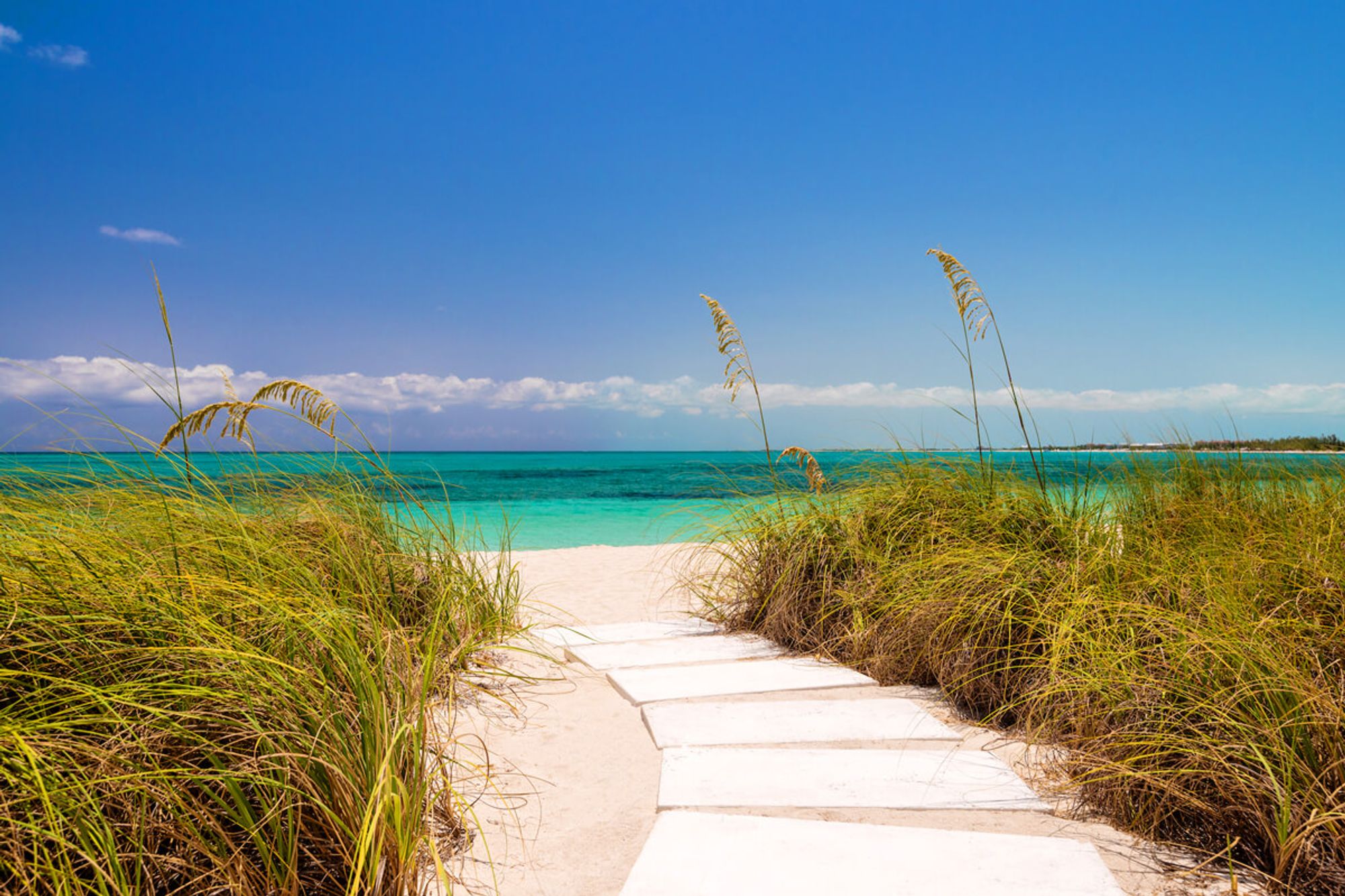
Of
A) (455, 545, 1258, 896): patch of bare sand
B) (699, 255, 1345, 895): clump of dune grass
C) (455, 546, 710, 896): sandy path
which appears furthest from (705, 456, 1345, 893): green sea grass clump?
(455, 546, 710, 896): sandy path

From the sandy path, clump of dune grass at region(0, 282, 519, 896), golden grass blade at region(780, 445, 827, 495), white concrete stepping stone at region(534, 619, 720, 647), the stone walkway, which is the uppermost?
golden grass blade at region(780, 445, 827, 495)

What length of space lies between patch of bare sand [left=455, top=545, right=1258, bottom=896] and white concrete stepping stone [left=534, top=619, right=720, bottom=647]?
18.5 inches

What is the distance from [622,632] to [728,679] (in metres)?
1.15

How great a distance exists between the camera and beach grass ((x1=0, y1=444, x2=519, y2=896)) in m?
1.50

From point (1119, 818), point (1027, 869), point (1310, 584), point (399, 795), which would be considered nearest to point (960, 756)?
point (1119, 818)

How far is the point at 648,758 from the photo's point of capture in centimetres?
264

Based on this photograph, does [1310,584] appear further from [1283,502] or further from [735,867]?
[735,867]

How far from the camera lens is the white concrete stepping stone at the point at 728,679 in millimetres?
3273

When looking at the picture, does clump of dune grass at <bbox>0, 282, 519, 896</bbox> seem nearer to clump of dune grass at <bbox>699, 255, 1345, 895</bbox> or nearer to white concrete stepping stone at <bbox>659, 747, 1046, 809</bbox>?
white concrete stepping stone at <bbox>659, 747, 1046, 809</bbox>

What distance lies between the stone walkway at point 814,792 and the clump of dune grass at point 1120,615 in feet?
0.98

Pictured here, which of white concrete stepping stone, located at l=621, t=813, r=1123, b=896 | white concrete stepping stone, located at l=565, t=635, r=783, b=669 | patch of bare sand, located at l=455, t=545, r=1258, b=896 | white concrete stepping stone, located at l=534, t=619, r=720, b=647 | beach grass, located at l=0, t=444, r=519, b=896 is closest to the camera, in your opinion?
beach grass, located at l=0, t=444, r=519, b=896

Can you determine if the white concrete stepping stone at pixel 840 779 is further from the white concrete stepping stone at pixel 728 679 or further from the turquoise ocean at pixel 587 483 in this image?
the turquoise ocean at pixel 587 483

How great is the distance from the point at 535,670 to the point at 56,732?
211cm

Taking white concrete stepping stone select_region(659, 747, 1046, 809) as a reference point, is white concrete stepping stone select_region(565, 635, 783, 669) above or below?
above
